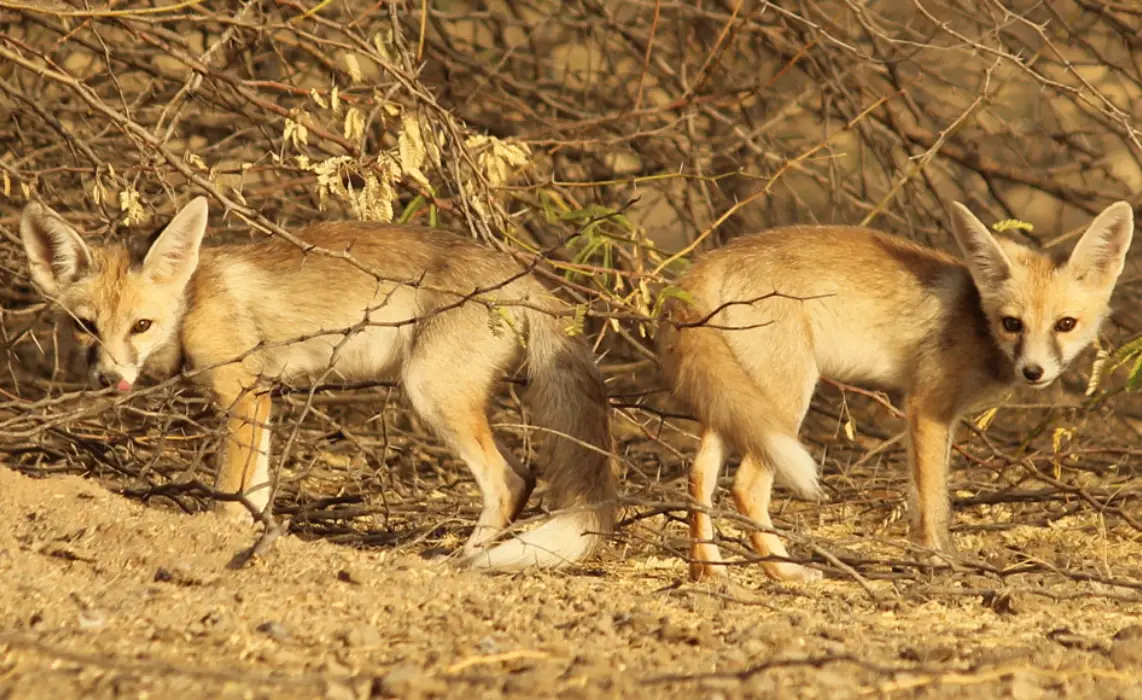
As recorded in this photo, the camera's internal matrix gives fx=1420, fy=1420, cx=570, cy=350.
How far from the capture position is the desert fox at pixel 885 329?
5117 millimetres

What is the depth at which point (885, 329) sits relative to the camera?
5.55 metres

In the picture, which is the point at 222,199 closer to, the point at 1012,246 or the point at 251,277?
the point at 251,277

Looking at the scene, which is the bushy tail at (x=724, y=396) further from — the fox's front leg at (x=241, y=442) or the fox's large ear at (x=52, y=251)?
the fox's large ear at (x=52, y=251)

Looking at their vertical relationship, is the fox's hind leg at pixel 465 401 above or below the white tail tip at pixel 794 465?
below

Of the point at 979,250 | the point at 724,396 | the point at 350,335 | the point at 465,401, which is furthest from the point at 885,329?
the point at 350,335

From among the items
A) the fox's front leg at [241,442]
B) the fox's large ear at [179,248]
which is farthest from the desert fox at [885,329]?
the fox's large ear at [179,248]

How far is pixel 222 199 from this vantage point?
4.07m

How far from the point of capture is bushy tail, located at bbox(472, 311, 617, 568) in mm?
4738

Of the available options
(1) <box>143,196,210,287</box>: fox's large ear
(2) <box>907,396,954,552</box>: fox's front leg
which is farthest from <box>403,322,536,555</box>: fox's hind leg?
(2) <box>907,396,954,552</box>: fox's front leg

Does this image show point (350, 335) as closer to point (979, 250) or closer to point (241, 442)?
point (241, 442)

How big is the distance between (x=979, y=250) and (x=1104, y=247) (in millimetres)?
464

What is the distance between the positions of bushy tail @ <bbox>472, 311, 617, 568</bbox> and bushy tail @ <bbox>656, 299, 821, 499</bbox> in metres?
0.31

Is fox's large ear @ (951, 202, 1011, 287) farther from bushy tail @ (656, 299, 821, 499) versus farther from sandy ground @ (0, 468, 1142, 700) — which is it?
sandy ground @ (0, 468, 1142, 700)

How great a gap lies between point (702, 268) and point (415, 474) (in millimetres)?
1537
